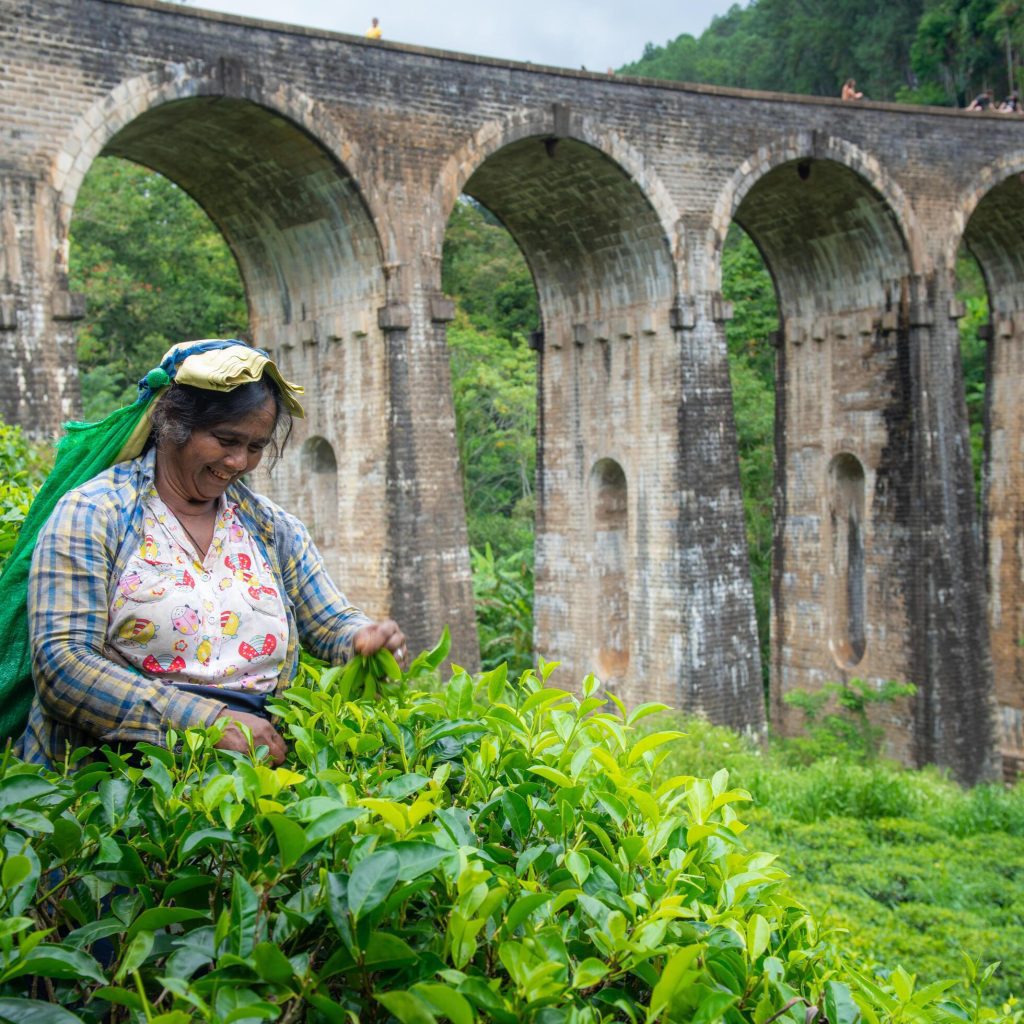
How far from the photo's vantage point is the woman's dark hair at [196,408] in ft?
9.03

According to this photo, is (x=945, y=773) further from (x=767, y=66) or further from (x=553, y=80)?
(x=767, y=66)

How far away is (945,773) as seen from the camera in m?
15.9

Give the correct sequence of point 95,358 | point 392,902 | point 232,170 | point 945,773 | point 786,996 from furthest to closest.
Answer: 1. point 95,358
2. point 945,773
3. point 232,170
4. point 786,996
5. point 392,902

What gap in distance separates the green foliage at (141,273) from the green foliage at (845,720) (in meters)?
11.9

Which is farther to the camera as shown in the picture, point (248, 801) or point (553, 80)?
point (553, 80)

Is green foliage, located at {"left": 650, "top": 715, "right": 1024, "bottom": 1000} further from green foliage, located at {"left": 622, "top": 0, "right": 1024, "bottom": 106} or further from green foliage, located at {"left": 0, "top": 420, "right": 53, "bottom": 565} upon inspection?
green foliage, located at {"left": 622, "top": 0, "right": 1024, "bottom": 106}

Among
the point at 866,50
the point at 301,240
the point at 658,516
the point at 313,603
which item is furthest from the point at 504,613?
the point at 866,50

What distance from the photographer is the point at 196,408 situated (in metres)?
2.77

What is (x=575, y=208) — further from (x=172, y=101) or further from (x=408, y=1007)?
(x=408, y=1007)

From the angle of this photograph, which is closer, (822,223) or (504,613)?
(822,223)

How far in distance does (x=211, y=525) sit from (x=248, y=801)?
992 mm

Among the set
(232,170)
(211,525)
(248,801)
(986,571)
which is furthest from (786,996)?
(986,571)

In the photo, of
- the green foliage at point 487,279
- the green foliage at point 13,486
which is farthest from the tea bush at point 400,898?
the green foliage at point 487,279

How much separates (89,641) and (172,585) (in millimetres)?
221
